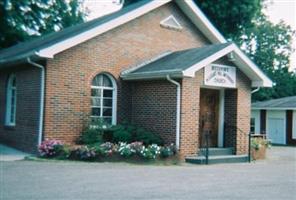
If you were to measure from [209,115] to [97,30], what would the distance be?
18.7 ft

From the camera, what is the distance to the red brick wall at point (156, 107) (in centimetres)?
1625

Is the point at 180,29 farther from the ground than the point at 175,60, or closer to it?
farther from the ground

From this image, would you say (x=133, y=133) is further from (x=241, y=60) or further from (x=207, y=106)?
(x=241, y=60)

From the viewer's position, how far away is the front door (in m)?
18.4

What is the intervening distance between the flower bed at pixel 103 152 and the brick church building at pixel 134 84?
97 cm

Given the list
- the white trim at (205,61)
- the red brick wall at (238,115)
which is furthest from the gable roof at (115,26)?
the red brick wall at (238,115)

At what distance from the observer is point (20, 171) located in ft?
38.7

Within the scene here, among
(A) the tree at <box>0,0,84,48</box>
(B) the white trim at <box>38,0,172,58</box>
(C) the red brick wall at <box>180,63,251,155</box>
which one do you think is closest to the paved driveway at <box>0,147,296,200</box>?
(C) the red brick wall at <box>180,63,251,155</box>

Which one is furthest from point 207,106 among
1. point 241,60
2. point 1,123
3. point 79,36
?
point 1,123

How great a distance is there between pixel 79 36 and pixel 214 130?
6.70 meters

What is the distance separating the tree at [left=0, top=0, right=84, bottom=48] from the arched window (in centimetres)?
1503

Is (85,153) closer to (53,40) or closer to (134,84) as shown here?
(134,84)

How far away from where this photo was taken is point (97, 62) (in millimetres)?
17328

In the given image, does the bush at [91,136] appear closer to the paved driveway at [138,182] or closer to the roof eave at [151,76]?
the paved driveway at [138,182]
